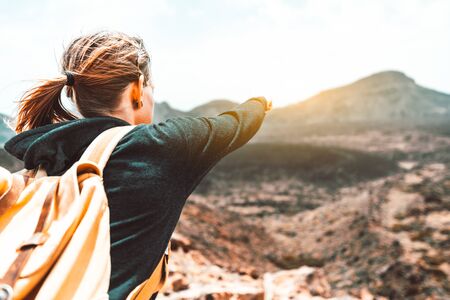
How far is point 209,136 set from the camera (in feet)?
3.92

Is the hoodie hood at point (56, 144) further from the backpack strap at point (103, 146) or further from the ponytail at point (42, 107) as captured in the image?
the ponytail at point (42, 107)

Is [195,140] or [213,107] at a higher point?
[195,140]

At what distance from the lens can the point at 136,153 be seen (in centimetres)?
104

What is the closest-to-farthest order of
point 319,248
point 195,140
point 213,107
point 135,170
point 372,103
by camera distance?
point 135,170 → point 195,140 → point 319,248 → point 372,103 → point 213,107

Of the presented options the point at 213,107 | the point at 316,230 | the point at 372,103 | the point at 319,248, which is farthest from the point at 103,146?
the point at 372,103

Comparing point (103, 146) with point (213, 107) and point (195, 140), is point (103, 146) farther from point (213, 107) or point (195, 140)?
point (213, 107)

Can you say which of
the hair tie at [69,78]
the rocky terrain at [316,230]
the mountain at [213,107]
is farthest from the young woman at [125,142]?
the mountain at [213,107]

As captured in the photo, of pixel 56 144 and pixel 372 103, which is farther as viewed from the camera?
pixel 372 103

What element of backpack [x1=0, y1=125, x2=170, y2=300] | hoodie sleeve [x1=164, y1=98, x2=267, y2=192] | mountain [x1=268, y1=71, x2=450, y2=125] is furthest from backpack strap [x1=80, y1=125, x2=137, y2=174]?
mountain [x1=268, y1=71, x2=450, y2=125]

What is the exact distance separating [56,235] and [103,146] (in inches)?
10.9

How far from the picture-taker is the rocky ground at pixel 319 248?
15.3 ft

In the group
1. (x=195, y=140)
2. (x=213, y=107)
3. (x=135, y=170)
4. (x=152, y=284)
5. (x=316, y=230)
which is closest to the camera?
(x=135, y=170)

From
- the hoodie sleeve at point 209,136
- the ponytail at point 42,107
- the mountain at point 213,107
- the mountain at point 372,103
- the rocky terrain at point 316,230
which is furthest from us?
the mountain at point 213,107

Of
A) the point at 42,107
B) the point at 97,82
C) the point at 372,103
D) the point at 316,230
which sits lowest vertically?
the point at 316,230
